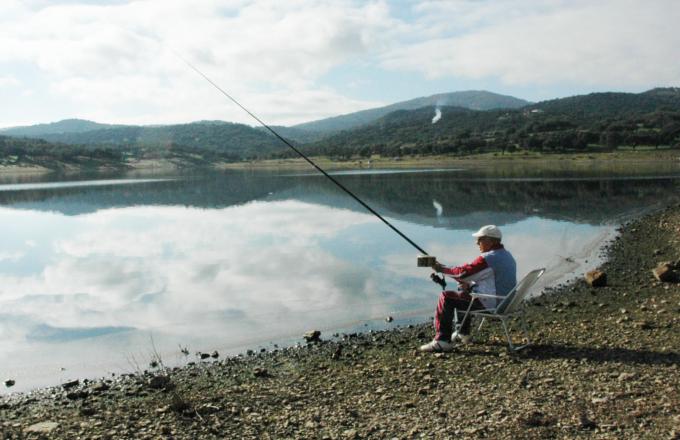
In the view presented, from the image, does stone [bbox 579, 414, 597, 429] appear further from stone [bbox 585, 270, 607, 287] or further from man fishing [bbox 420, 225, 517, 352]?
stone [bbox 585, 270, 607, 287]

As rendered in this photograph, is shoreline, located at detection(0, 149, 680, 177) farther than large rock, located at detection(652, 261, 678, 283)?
Yes

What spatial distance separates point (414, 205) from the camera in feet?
121

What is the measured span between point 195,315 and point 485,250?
7754 mm

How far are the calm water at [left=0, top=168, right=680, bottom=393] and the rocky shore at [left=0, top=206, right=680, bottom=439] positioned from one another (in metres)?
1.72

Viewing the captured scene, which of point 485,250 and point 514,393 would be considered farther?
point 485,250

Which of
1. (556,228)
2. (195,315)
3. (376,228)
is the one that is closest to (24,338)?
(195,315)

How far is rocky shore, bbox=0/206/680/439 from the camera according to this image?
568 cm

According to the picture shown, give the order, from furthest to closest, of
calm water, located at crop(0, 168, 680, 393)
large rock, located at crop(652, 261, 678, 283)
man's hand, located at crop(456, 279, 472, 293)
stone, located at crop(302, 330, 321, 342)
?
large rock, located at crop(652, 261, 678, 283) < calm water, located at crop(0, 168, 680, 393) < stone, located at crop(302, 330, 321, 342) < man's hand, located at crop(456, 279, 472, 293)

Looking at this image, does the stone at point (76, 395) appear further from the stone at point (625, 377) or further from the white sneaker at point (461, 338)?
Result: the stone at point (625, 377)

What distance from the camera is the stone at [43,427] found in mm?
6352

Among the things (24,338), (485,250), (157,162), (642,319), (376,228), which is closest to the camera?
(485,250)

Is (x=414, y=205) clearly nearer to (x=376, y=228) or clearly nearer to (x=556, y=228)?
(x=376, y=228)

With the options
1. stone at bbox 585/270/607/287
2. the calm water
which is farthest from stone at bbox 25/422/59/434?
stone at bbox 585/270/607/287

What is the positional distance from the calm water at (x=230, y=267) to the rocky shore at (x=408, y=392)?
5.66 feet
